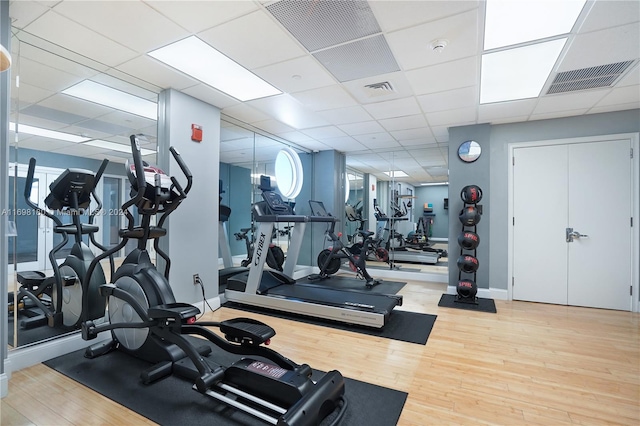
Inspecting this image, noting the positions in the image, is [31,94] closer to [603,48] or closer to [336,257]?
[336,257]

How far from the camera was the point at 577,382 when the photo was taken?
2301mm

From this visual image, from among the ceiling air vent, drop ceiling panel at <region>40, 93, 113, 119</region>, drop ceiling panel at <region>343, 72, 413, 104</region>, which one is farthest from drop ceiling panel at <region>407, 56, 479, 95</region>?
drop ceiling panel at <region>40, 93, 113, 119</region>

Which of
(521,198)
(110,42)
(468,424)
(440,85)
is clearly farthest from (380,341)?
(110,42)

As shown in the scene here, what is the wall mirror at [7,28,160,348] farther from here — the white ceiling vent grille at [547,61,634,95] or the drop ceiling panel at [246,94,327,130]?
the white ceiling vent grille at [547,61,634,95]

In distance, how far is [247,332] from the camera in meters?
2.15

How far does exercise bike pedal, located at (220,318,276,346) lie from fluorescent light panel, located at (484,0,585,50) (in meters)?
2.83

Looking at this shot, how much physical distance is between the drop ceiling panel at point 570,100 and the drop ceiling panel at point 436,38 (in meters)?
1.82

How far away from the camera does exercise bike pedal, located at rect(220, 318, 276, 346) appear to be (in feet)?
7.02

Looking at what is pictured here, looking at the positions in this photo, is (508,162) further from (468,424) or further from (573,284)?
(468,424)

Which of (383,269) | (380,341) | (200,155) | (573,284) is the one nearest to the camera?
(380,341)

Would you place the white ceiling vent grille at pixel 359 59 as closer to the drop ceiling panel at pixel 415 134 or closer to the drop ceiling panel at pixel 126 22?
the drop ceiling panel at pixel 126 22

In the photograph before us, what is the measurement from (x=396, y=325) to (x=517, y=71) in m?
3.02

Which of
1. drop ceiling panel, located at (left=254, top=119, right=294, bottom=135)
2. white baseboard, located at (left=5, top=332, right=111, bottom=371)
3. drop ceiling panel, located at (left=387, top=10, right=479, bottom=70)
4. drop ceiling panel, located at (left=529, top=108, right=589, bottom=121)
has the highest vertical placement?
drop ceiling panel, located at (left=254, top=119, right=294, bottom=135)

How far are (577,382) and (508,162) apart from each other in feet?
10.9
